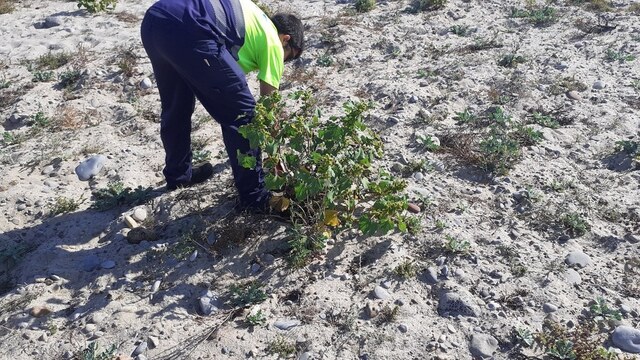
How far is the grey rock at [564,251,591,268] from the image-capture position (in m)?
4.65

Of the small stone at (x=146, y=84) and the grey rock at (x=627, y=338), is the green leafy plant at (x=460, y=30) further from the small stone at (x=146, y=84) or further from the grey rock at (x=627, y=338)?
the grey rock at (x=627, y=338)

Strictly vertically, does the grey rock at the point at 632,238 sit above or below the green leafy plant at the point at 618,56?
below

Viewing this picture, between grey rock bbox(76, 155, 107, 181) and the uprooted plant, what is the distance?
200 centimetres

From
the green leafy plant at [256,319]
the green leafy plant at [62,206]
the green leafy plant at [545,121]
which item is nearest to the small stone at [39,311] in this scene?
the green leafy plant at [62,206]

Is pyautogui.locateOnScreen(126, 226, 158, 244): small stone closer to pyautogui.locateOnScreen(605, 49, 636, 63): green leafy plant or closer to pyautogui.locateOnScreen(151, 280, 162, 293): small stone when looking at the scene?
pyautogui.locateOnScreen(151, 280, 162, 293): small stone

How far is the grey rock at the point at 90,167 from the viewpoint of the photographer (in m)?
5.82

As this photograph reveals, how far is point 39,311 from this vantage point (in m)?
4.29

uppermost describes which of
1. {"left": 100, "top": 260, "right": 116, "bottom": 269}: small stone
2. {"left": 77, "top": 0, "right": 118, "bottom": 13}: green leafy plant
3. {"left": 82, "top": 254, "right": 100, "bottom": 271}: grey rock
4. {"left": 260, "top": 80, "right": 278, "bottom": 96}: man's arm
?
{"left": 260, "top": 80, "right": 278, "bottom": 96}: man's arm

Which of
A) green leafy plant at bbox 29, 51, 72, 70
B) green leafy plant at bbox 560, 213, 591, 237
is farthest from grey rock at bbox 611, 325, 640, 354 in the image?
green leafy plant at bbox 29, 51, 72, 70

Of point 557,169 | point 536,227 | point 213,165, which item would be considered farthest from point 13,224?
point 557,169

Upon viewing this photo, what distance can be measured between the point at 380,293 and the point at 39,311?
7.51ft

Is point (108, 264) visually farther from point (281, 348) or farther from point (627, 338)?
point (627, 338)

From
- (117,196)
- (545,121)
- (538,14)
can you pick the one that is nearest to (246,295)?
(117,196)

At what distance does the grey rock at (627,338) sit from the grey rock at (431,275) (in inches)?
46.0
